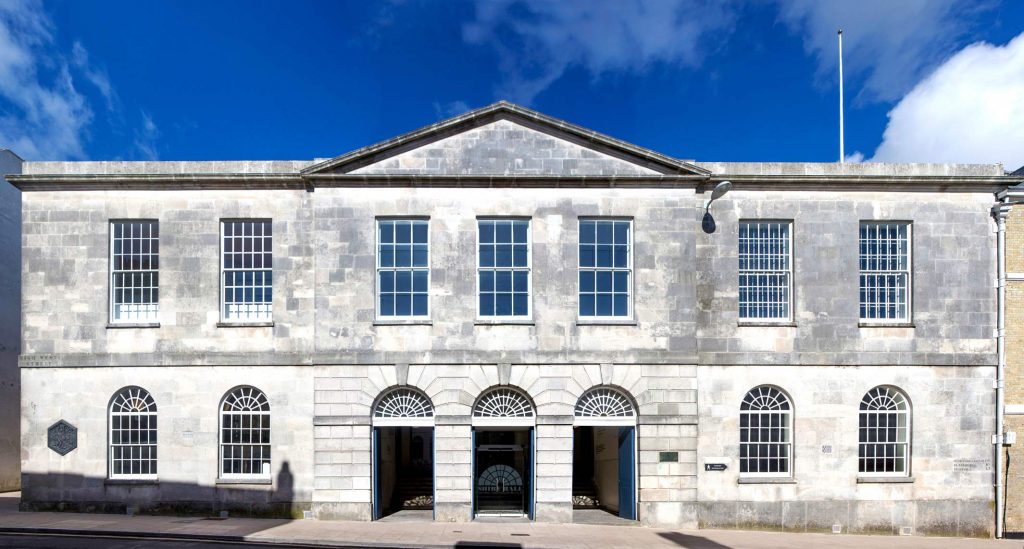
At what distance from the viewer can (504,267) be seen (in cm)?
1578

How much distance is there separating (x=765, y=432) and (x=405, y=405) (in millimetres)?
9402

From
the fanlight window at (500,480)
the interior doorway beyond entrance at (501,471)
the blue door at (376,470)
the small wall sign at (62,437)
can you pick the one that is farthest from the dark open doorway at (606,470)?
the small wall sign at (62,437)

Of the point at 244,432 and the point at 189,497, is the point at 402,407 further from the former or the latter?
the point at 189,497

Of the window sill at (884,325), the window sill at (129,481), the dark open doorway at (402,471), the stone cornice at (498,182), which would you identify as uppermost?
the stone cornice at (498,182)

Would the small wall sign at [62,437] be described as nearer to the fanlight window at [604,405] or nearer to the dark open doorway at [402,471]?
the dark open doorway at [402,471]

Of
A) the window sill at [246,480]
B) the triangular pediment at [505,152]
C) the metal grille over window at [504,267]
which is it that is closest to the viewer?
the window sill at [246,480]

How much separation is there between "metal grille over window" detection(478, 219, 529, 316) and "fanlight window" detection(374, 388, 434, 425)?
9.06 ft

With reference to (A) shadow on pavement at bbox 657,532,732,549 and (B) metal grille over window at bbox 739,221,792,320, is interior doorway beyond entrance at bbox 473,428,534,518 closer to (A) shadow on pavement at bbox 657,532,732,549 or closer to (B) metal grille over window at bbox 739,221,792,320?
(A) shadow on pavement at bbox 657,532,732,549

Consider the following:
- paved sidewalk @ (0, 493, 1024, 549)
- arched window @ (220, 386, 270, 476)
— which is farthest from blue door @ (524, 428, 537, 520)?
arched window @ (220, 386, 270, 476)

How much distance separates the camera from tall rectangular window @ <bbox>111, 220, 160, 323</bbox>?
16.0 m

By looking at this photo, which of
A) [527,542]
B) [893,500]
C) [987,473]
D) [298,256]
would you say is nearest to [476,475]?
[527,542]

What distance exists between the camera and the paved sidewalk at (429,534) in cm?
1332

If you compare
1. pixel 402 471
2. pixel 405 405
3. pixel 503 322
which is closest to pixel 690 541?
pixel 503 322

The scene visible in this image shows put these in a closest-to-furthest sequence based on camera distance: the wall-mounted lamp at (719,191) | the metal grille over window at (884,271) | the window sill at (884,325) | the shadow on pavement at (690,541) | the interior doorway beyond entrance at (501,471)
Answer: the shadow on pavement at (690,541) → the wall-mounted lamp at (719,191) → the window sill at (884,325) → the metal grille over window at (884,271) → the interior doorway beyond entrance at (501,471)
